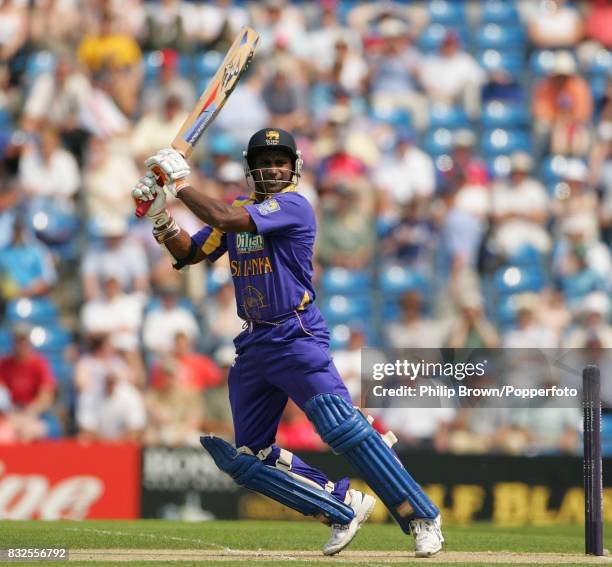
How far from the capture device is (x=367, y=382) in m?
9.92

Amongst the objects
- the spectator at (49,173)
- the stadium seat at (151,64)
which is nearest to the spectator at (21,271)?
the spectator at (49,173)

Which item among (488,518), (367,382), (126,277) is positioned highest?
(126,277)

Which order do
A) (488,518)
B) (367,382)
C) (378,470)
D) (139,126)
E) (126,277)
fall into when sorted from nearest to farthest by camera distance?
(378,470) < (367,382) < (488,518) < (126,277) < (139,126)

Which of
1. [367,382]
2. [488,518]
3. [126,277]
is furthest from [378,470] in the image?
[126,277]

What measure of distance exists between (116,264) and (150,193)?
6696mm

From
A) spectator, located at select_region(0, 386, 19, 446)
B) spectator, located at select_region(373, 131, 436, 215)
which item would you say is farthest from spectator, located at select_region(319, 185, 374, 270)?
spectator, located at select_region(0, 386, 19, 446)

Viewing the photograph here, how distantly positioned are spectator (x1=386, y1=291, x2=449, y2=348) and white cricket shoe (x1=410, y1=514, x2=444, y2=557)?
227 inches

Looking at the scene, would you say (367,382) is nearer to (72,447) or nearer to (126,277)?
(72,447)

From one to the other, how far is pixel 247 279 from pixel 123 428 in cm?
544

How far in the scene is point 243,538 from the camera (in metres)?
8.30

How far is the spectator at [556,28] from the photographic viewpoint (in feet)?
54.0

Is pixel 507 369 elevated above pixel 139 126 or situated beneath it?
situated beneath

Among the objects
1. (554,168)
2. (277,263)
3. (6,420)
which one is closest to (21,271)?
(6,420)

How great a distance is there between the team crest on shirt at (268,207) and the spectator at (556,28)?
1025cm
